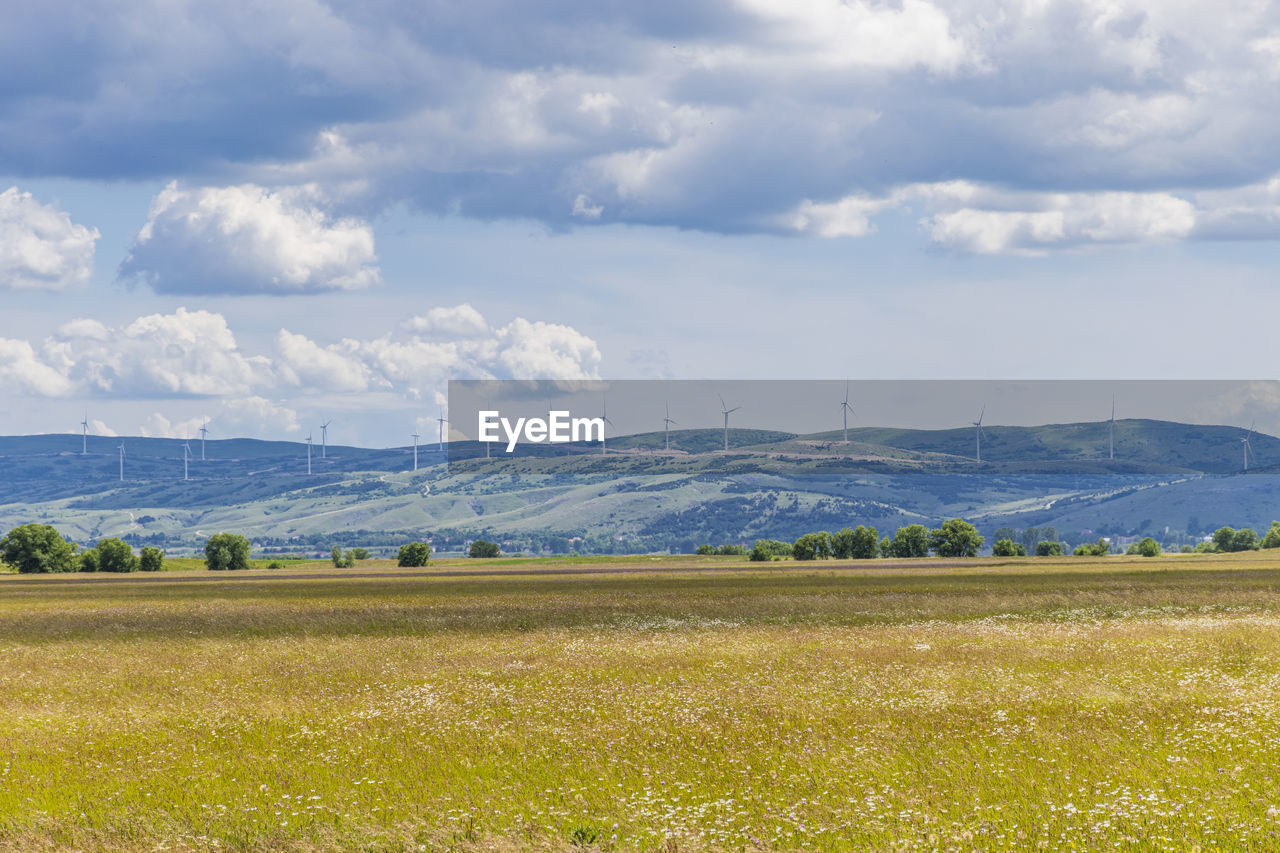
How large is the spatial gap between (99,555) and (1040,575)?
530 feet

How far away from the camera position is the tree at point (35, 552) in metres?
187

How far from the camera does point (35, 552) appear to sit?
614 ft

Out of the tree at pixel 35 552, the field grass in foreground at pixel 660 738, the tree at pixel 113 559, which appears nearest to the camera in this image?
the field grass in foreground at pixel 660 738

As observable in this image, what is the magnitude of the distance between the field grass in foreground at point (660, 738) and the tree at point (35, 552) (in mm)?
142216

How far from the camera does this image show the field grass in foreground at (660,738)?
22.6 metres

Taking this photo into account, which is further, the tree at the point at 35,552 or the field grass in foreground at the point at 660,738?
the tree at the point at 35,552

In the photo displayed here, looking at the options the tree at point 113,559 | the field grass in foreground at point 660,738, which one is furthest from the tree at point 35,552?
the field grass in foreground at point 660,738

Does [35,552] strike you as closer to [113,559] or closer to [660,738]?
[113,559]

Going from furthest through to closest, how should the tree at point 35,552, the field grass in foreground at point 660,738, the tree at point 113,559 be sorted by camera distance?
1. the tree at point 113,559
2. the tree at point 35,552
3. the field grass in foreground at point 660,738

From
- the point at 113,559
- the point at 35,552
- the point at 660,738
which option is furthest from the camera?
the point at 113,559

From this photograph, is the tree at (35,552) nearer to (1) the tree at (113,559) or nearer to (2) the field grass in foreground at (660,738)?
(1) the tree at (113,559)

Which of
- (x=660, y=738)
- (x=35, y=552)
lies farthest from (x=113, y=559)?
(x=660, y=738)

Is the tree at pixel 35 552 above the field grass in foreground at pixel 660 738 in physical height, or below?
below

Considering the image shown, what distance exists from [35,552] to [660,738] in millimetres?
189437
